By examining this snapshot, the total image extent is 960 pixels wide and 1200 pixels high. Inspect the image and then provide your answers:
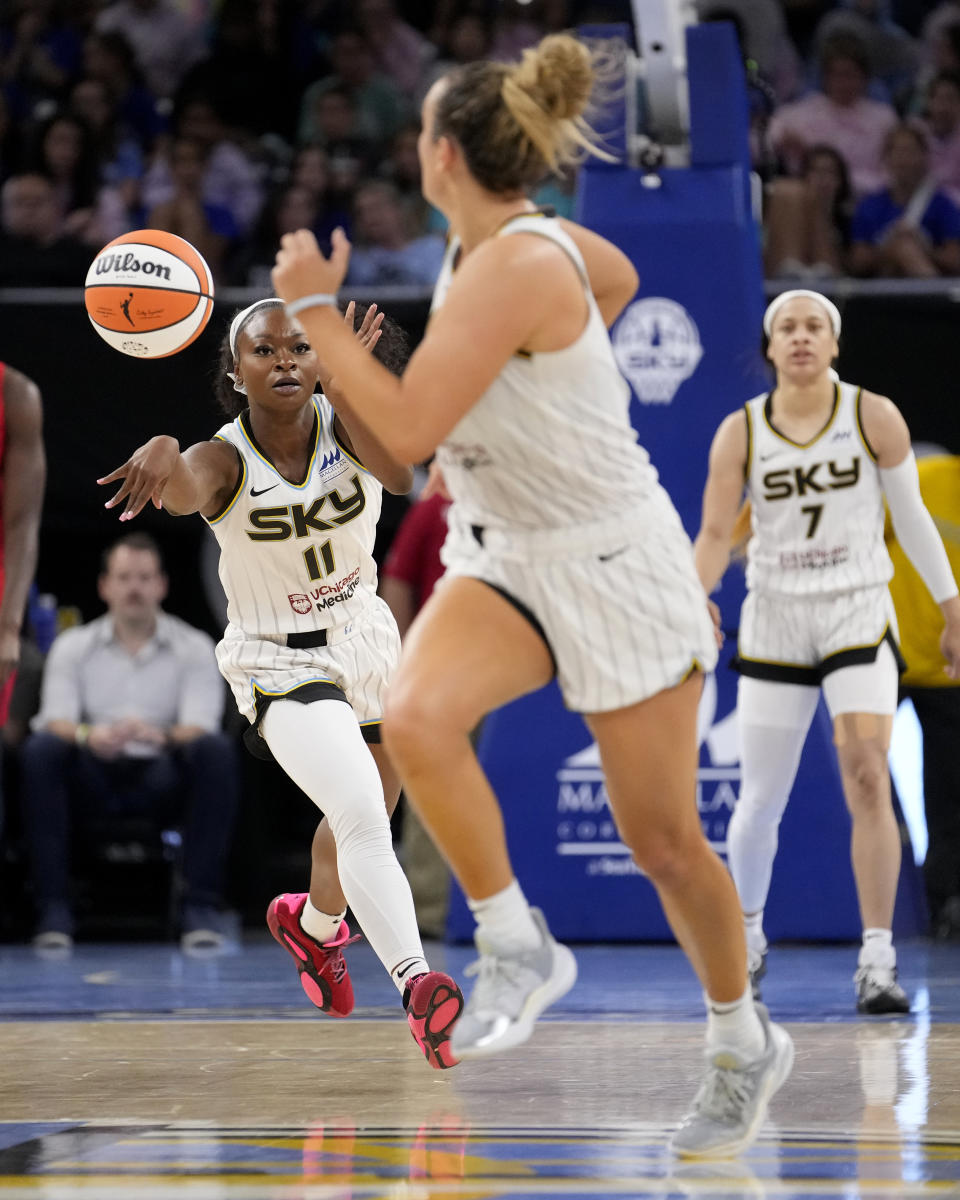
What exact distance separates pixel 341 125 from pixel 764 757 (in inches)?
234

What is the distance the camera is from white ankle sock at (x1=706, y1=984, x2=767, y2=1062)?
3.14 meters

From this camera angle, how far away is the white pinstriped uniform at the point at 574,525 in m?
2.98

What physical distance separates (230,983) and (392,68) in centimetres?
646

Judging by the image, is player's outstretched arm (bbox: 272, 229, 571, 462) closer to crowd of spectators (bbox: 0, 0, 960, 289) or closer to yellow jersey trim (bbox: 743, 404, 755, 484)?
yellow jersey trim (bbox: 743, 404, 755, 484)

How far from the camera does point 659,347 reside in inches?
279

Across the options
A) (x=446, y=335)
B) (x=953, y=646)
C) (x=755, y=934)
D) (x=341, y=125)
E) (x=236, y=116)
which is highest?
A: (x=236, y=116)

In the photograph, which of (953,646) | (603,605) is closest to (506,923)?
(603,605)

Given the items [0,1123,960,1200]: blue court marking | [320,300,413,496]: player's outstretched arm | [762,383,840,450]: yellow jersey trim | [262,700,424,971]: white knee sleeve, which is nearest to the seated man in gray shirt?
[762,383,840,450]: yellow jersey trim

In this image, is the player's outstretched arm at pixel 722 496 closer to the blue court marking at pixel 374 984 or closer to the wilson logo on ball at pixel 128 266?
the blue court marking at pixel 374 984

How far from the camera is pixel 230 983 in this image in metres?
6.07

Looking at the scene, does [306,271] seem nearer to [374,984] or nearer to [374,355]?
[374,355]

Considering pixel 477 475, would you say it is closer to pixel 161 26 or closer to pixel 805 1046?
pixel 805 1046

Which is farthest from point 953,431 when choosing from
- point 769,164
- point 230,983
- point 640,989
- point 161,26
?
point 161,26

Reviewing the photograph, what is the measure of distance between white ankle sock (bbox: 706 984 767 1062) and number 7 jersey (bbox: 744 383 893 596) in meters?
2.41
